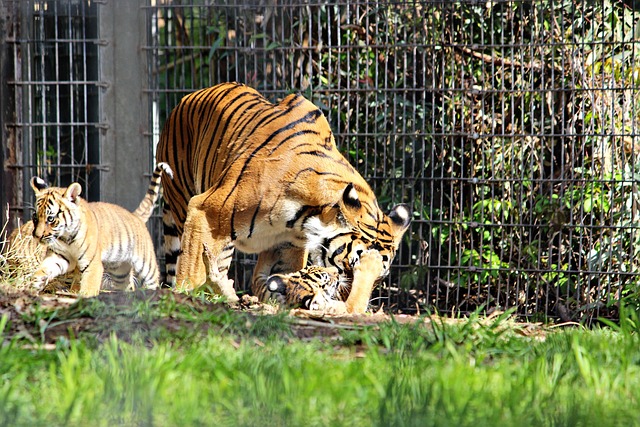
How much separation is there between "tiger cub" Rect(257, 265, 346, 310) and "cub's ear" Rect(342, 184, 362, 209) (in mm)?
397

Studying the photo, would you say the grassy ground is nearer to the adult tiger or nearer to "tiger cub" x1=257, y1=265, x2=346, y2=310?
"tiger cub" x1=257, y1=265, x2=346, y2=310

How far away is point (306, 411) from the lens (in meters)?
2.58

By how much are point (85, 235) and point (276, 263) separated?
61.9 inches

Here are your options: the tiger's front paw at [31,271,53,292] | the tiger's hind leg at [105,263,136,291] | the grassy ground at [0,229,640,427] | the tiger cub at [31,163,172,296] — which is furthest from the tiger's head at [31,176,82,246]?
the grassy ground at [0,229,640,427]

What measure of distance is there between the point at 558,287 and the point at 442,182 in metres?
1.25

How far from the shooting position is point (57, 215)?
675 centimetres

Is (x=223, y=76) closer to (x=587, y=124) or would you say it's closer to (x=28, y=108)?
(x=28, y=108)

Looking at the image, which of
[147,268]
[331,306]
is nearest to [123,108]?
[147,268]

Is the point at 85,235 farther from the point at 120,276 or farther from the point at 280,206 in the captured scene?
the point at 280,206

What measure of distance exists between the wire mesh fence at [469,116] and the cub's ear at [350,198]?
1.76 metres

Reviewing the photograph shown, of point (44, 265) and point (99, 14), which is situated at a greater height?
point (99, 14)

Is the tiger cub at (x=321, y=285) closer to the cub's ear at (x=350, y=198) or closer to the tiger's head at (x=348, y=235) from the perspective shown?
the tiger's head at (x=348, y=235)

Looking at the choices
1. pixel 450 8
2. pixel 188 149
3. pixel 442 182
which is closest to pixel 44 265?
pixel 188 149

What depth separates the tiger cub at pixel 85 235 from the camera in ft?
22.1
